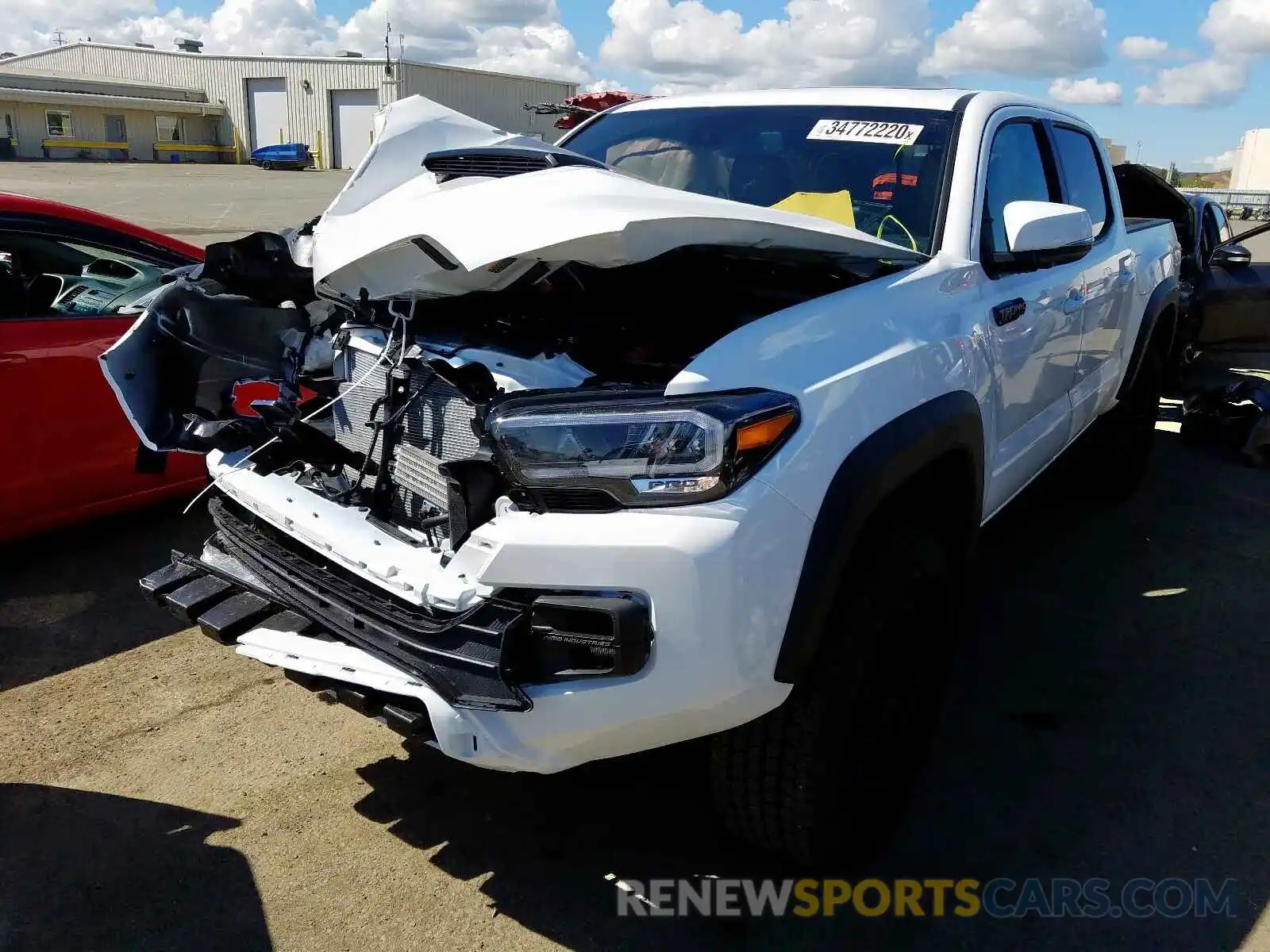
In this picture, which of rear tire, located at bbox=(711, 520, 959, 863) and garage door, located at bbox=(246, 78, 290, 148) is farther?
garage door, located at bbox=(246, 78, 290, 148)

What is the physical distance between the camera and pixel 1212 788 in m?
2.89

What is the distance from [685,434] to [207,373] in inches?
68.2

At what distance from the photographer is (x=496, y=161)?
2.50 metres

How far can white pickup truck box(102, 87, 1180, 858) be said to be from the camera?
1.90 meters

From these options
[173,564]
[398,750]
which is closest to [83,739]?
[173,564]

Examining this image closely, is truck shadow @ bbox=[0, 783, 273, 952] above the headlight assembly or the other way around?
the other way around

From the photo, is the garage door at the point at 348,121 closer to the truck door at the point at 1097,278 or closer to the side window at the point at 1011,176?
the truck door at the point at 1097,278

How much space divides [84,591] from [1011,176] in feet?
11.9

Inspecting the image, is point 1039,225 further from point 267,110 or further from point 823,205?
point 267,110

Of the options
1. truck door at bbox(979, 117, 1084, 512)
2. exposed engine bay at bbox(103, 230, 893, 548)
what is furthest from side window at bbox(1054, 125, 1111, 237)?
exposed engine bay at bbox(103, 230, 893, 548)

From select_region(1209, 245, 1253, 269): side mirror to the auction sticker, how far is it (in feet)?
15.9

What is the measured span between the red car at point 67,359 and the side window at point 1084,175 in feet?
11.6

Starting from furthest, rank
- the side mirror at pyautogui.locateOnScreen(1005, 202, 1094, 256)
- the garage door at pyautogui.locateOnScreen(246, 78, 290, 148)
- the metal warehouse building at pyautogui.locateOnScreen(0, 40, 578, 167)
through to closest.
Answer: the garage door at pyautogui.locateOnScreen(246, 78, 290, 148) < the metal warehouse building at pyautogui.locateOnScreen(0, 40, 578, 167) < the side mirror at pyautogui.locateOnScreen(1005, 202, 1094, 256)

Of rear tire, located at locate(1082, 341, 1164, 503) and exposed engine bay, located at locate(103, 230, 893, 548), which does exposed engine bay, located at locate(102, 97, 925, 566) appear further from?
rear tire, located at locate(1082, 341, 1164, 503)
